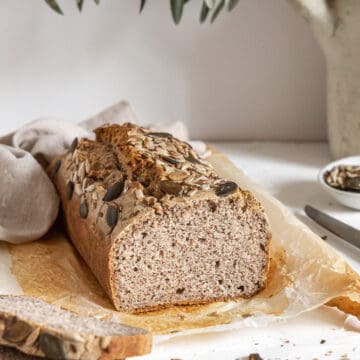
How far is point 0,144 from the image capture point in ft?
7.76

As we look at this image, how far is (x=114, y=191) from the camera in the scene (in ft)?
6.46

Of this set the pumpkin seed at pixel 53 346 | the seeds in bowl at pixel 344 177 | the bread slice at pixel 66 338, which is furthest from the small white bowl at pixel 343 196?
the pumpkin seed at pixel 53 346

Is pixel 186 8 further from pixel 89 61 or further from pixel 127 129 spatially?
pixel 127 129

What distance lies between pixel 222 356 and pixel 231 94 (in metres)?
1.33

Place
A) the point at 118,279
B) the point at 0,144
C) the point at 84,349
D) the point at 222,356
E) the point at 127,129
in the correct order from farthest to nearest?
the point at 0,144 → the point at 127,129 → the point at 118,279 → the point at 222,356 → the point at 84,349

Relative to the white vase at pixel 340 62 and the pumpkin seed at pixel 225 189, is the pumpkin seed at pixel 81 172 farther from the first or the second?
the white vase at pixel 340 62

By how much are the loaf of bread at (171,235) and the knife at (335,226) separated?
0.91 feet

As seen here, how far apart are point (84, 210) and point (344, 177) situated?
72 centimetres

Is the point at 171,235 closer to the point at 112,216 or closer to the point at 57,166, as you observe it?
the point at 112,216

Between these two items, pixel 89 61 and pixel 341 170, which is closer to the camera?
pixel 341 170

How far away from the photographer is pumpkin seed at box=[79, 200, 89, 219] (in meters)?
2.03

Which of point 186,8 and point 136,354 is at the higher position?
point 186,8

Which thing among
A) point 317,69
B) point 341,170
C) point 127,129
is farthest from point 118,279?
point 317,69

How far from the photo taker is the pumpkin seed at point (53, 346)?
1.59 m
